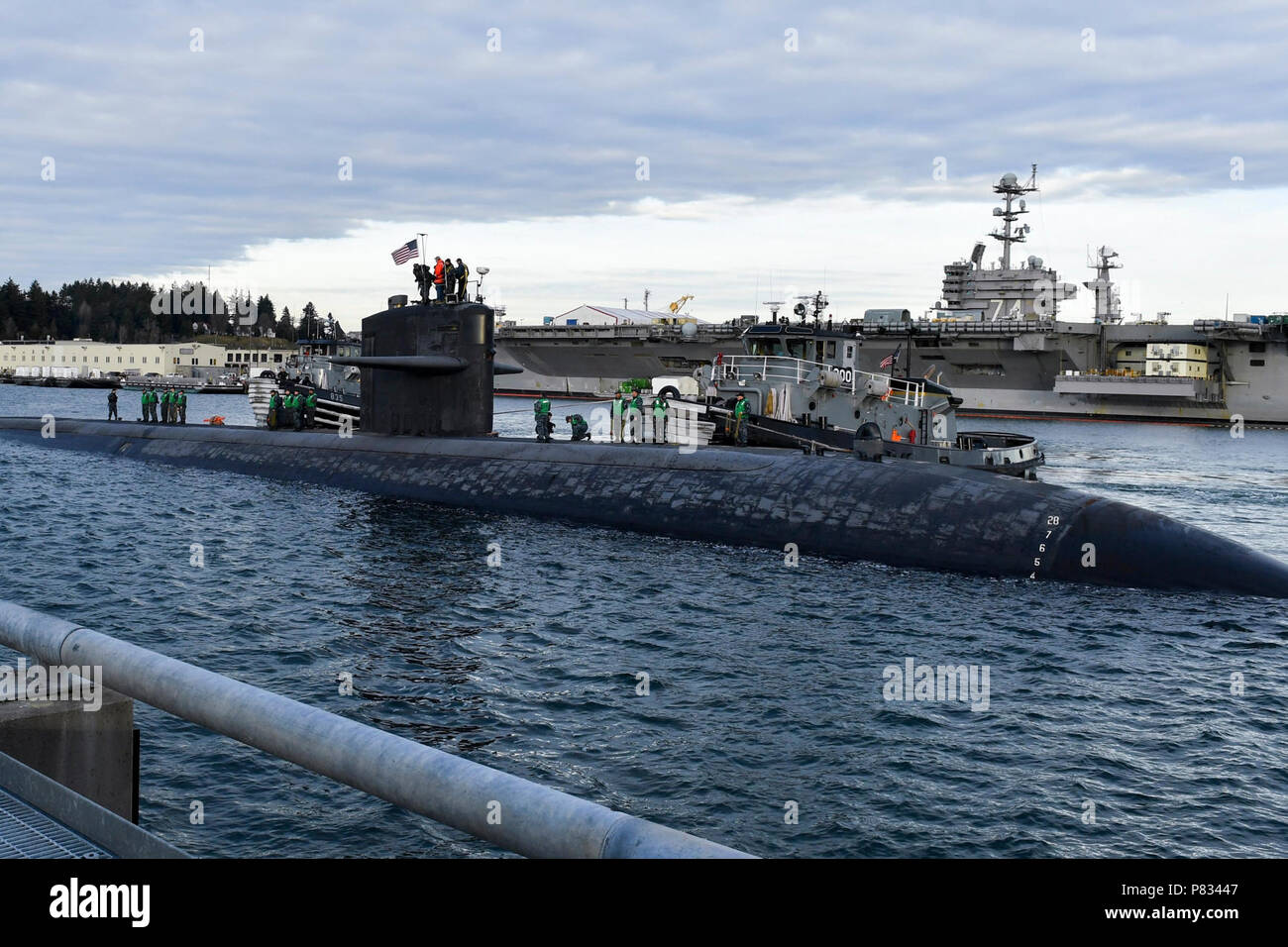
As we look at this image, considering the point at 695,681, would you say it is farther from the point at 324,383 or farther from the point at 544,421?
the point at 324,383

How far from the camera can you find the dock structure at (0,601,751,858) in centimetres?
349

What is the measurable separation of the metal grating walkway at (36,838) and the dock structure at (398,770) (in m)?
0.61

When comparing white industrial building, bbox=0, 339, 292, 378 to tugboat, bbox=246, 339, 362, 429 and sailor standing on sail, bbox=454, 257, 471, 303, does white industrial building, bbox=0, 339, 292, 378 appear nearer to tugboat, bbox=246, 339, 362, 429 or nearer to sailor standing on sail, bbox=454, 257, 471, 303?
tugboat, bbox=246, 339, 362, 429

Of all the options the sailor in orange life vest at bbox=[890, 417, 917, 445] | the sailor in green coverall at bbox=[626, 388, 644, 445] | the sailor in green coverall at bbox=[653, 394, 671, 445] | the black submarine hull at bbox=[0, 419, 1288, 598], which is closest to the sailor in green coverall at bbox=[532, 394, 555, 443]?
the black submarine hull at bbox=[0, 419, 1288, 598]

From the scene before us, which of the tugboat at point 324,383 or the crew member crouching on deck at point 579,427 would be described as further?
the tugboat at point 324,383

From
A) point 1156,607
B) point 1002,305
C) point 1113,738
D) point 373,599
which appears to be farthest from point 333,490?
point 1002,305

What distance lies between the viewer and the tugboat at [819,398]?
35456 mm

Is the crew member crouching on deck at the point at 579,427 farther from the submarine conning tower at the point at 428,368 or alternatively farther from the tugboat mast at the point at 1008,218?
the tugboat mast at the point at 1008,218

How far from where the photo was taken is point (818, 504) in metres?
22.8

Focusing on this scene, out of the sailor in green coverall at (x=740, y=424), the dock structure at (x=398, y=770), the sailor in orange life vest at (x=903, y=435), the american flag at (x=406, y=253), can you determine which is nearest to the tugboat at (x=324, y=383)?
the american flag at (x=406, y=253)

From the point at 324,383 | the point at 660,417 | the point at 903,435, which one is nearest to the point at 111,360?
the point at 324,383

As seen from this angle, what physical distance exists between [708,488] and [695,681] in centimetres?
1032

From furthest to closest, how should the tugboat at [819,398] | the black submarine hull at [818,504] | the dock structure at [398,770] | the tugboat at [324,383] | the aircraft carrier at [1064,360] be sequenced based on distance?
the aircraft carrier at [1064,360], the tugboat at [324,383], the tugboat at [819,398], the black submarine hull at [818,504], the dock structure at [398,770]

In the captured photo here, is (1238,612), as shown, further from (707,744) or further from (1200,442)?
(1200,442)
